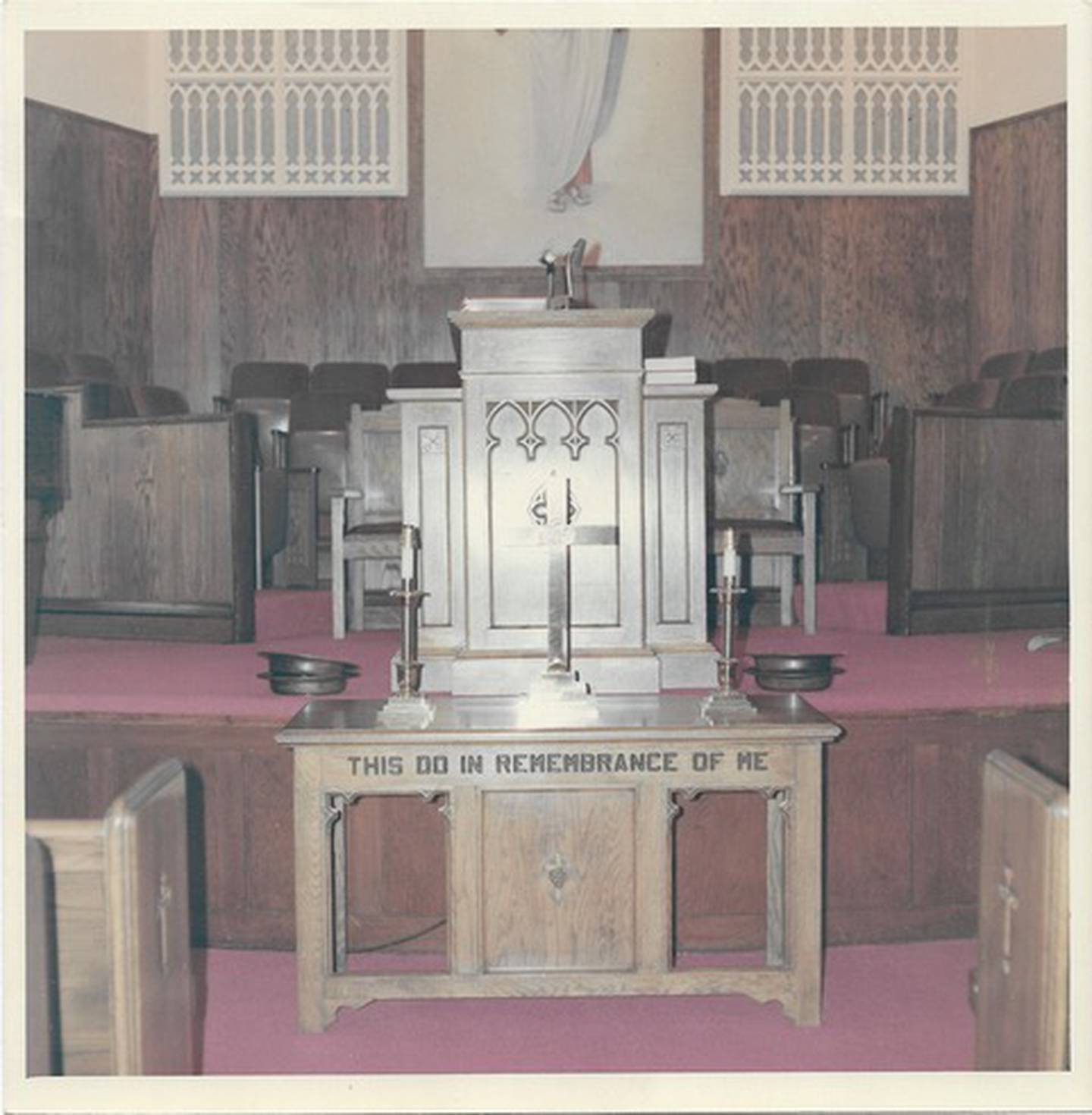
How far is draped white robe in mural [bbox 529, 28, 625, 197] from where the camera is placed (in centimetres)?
877

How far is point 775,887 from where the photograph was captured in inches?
122

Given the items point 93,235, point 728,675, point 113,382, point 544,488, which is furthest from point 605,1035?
point 93,235

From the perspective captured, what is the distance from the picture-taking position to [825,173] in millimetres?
8992

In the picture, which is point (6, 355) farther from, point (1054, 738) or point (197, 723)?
point (1054, 738)

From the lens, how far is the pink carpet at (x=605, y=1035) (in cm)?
276

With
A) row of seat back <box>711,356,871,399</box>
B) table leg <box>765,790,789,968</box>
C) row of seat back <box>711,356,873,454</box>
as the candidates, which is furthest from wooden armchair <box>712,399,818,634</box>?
row of seat back <box>711,356,871,399</box>

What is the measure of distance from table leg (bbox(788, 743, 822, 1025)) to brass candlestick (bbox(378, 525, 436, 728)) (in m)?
0.72

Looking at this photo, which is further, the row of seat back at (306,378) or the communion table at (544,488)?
the row of seat back at (306,378)

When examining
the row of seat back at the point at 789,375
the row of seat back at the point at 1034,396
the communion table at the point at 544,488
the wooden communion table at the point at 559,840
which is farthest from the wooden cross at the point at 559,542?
the row of seat back at the point at 789,375

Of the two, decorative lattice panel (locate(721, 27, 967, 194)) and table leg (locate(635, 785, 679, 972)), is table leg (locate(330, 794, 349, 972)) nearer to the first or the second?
table leg (locate(635, 785, 679, 972))

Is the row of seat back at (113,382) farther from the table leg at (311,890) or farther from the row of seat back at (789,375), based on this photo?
the table leg at (311,890)

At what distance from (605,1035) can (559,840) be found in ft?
1.26

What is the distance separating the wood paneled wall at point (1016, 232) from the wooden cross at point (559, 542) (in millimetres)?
5936

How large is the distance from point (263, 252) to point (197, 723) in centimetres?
619
